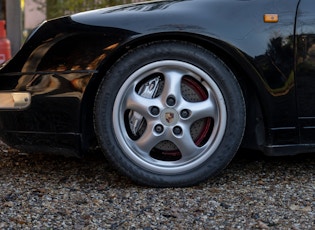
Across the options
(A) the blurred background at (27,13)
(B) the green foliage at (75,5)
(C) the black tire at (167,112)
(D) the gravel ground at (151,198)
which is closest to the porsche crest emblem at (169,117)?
(C) the black tire at (167,112)

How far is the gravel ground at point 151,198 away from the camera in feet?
9.66

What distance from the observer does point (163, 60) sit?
11.2 ft

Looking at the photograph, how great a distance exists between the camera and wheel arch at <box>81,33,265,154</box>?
3383 mm

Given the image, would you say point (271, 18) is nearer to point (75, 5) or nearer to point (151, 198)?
point (151, 198)

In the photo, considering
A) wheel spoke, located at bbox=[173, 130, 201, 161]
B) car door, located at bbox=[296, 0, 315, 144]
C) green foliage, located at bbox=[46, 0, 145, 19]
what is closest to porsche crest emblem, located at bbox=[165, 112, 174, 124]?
wheel spoke, located at bbox=[173, 130, 201, 161]

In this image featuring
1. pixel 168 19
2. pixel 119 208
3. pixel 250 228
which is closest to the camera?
pixel 250 228

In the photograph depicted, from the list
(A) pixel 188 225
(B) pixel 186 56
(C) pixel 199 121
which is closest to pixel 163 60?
(B) pixel 186 56

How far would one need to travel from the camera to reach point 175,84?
3424mm

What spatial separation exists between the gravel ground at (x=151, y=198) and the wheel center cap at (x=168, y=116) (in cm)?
36

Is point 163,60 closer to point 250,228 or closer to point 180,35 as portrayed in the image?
point 180,35

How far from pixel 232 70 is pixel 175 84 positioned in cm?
33

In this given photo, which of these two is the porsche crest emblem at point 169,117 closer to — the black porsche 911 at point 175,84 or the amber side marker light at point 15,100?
the black porsche 911 at point 175,84

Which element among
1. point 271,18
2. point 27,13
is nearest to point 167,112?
point 271,18

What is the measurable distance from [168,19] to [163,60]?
0.21 m
